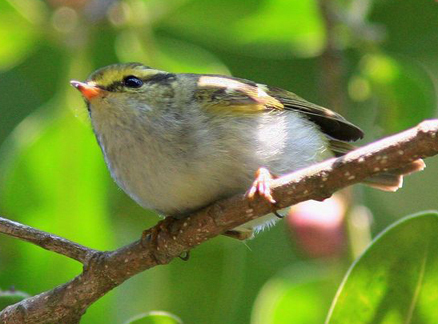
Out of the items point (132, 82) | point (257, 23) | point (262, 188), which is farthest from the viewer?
point (257, 23)

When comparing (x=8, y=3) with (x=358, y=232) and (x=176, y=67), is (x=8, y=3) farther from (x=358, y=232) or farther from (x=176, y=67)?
(x=358, y=232)

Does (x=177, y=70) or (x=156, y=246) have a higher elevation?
(x=177, y=70)

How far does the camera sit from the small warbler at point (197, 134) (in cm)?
290

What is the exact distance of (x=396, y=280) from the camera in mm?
2580

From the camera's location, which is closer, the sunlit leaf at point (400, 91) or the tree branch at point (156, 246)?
the tree branch at point (156, 246)

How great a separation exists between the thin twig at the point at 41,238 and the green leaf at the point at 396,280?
29.2 inches

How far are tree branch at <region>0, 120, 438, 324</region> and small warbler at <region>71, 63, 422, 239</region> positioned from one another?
0.16 metres

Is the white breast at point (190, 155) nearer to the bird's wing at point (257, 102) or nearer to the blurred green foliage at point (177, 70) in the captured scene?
the bird's wing at point (257, 102)

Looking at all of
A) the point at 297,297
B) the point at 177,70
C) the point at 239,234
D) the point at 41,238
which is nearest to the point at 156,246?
the point at 41,238

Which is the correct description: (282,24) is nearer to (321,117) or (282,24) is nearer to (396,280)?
(321,117)

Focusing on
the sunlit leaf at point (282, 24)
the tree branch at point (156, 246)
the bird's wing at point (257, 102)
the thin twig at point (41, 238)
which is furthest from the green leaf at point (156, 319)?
the sunlit leaf at point (282, 24)

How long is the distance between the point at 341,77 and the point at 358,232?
59cm

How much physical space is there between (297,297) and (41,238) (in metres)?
0.96

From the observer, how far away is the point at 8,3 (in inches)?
146
